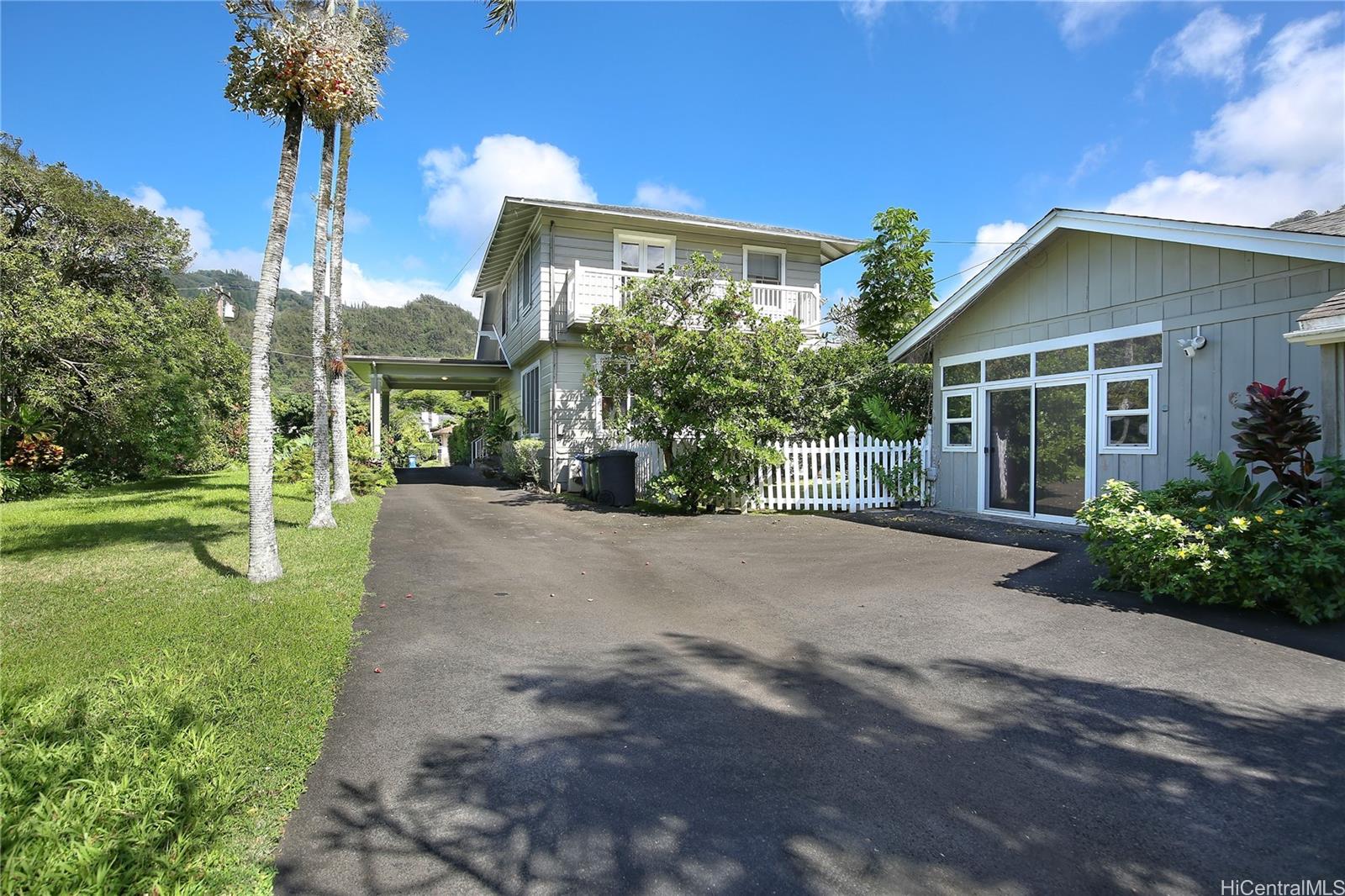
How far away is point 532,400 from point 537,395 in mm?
855

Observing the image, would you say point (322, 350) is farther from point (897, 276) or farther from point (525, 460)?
point (897, 276)

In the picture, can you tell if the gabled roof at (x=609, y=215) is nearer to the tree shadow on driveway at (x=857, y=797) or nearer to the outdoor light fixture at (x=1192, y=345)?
the outdoor light fixture at (x=1192, y=345)

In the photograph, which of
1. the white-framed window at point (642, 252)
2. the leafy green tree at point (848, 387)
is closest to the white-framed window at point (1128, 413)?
the leafy green tree at point (848, 387)

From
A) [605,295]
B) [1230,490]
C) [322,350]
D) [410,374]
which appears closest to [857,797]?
[1230,490]

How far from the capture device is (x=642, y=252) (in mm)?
16484

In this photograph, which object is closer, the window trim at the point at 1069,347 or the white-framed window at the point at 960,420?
the window trim at the point at 1069,347

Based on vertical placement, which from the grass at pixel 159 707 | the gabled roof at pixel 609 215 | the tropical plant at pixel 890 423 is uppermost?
the gabled roof at pixel 609 215

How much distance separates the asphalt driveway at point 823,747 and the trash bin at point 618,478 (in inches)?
285

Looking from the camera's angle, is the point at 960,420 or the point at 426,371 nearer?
the point at 960,420

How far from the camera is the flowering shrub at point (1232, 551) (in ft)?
16.2

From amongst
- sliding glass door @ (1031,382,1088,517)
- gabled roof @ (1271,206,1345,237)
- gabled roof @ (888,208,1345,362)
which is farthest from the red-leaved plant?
sliding glass door @ (1031,382,1088,517)

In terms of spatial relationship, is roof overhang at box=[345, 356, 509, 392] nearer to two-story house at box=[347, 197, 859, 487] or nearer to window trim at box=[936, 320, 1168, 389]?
two-story house at box=[347, 197, 859, 487]

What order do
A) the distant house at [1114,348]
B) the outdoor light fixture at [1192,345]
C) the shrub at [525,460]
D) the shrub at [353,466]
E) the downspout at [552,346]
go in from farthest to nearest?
1. the shrub at [525,460]
2. the shrub at [353,466]
3. the downspout at [552,346]
4. the outdoor light fixture at [1192,345]
5. the distant house at [1114,348]

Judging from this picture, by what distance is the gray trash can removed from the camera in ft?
44.2
